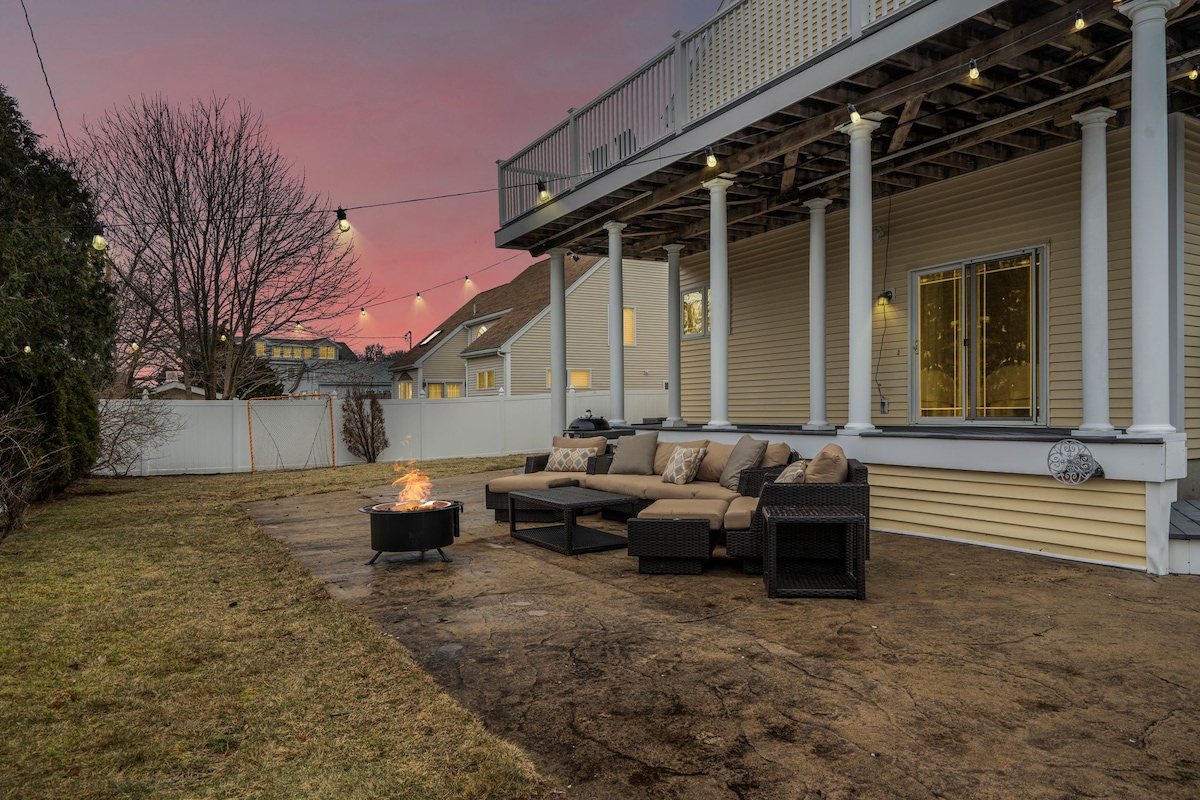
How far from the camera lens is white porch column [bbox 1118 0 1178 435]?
5.02m

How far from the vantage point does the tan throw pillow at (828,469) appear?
17.6 ft

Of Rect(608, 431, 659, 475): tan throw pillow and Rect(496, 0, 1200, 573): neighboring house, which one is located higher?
Rect(496, 0, 1200, 573): neighboring house

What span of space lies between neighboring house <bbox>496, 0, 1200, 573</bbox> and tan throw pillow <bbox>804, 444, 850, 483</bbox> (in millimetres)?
1488

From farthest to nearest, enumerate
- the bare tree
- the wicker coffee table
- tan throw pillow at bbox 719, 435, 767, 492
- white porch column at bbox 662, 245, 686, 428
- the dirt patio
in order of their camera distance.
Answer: the bare tree < white porch column at bbox 662, 245, 686, 428 < tan throw pillow at bbox 719, 435, 767, 492 < the wicker coffee table < the dirt patio

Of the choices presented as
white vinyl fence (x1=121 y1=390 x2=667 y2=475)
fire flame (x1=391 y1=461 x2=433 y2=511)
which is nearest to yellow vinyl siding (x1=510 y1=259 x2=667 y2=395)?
white vinyl fence (x1=121 y1=390 x2=667 y2=475)

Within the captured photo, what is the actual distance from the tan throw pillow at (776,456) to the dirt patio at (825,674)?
137 centimetres

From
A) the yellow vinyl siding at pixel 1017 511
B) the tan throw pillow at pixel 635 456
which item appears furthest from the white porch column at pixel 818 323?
the tan throw pillow at pixel 635 456

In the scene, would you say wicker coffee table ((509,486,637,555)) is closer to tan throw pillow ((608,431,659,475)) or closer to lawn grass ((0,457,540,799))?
tan throw pillow ((608,431,659,475))

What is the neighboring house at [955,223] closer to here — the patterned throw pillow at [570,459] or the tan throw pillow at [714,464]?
the tan throw pillow at [714,464]

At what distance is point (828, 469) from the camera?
5.38 m

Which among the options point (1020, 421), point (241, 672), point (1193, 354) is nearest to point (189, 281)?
point (241, 672)

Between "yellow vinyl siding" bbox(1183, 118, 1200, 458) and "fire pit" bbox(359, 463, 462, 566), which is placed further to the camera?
"yellow vinyl siding" bbox(1183, 118, 1200, 458)

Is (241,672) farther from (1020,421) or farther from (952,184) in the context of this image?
(952,184)

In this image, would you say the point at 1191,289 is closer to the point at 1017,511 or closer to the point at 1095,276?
the point at 1095,276
